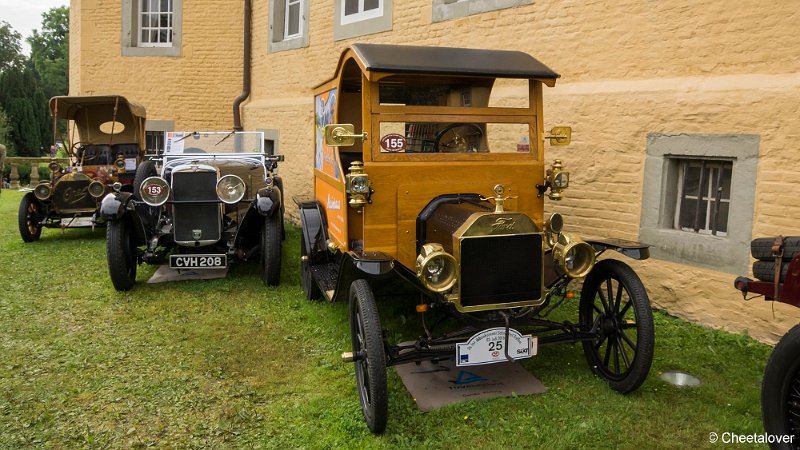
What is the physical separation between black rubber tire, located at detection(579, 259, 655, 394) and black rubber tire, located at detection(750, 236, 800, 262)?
636 mm

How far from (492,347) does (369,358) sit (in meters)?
0.74

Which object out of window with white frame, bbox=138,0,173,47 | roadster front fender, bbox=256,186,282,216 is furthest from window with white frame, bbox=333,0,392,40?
window with white frame, bbox=138,0,173,47

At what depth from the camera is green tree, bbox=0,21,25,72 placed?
45406mm

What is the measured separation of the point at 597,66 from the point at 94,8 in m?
10.5

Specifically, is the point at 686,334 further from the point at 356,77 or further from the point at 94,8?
the point at 94,8

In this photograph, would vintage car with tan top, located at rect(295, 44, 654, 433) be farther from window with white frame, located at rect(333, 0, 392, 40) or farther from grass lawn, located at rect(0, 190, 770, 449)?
window with white frame, located at rect(333, 0, 392, 40)

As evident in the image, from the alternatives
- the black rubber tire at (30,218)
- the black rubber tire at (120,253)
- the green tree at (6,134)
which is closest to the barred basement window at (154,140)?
the black rubber tire at (30,218)

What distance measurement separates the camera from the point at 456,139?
439 cm

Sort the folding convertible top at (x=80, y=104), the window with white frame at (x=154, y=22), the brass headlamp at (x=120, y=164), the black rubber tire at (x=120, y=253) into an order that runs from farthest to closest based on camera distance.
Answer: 1. the window with white frame at (x=154, y=22)
2. the brass headlamp at (x=120, y=164)
3. the folding convertible top at (x=80, y=104)
4. the black rubber tire at (x=120, y=253)

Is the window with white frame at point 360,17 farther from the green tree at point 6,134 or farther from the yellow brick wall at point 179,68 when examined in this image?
the green tree at point 6,134

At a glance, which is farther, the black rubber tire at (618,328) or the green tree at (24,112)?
the green tree at (24,112)

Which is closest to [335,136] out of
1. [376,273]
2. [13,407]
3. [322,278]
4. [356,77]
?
[376,273]

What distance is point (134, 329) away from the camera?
16.4ft

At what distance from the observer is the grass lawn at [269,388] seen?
3.29m
